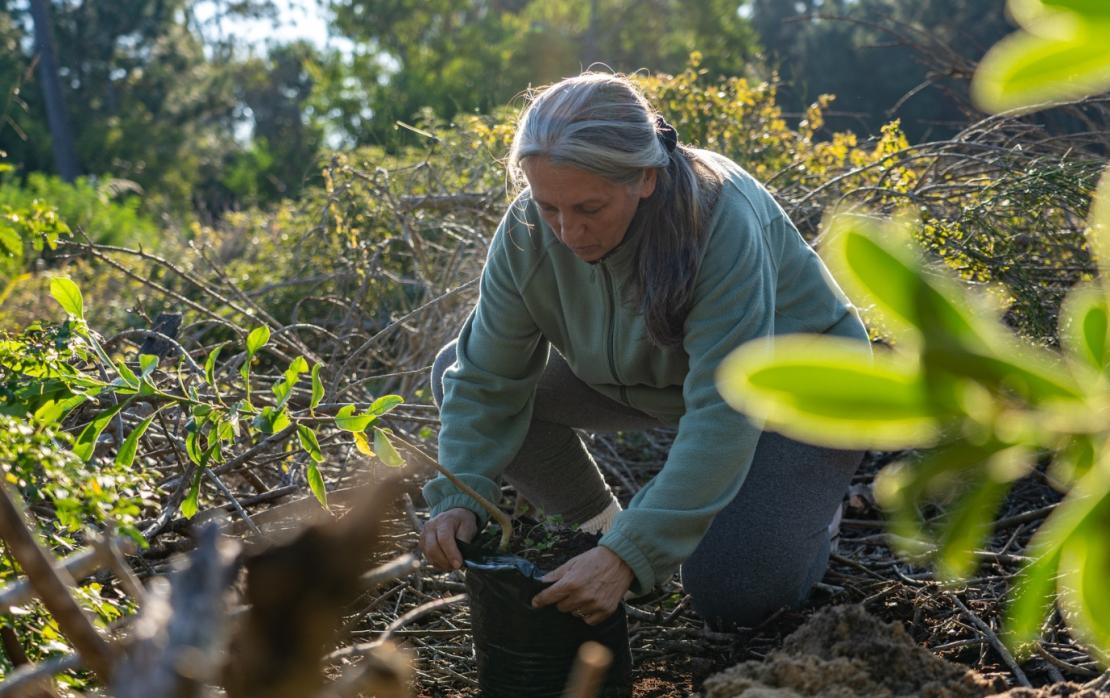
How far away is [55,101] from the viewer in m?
19.5

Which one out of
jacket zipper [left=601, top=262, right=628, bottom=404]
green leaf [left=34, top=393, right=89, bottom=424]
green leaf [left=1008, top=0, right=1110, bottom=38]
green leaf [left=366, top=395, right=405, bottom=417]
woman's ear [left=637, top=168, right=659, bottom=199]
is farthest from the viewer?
jacket zipper [left=601, top=262, right=628, bottom=404]

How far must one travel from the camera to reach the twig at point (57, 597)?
3.47 feet

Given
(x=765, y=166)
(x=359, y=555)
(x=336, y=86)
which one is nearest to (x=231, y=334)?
(x=765, y=166)

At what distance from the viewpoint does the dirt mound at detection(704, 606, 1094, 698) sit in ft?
5.72

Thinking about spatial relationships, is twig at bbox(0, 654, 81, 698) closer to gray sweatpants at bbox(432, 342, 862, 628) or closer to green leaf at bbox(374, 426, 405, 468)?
green leaf at bbox(374, 426, 405, 468)

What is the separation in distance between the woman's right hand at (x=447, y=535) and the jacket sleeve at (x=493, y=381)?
152mm

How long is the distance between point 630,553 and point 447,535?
0.39 metres

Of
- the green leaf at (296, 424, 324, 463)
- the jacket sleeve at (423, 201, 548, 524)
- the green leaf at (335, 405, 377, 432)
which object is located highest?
the green leaf at (335, 405, 377, 432)

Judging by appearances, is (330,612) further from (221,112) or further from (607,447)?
(221,112)

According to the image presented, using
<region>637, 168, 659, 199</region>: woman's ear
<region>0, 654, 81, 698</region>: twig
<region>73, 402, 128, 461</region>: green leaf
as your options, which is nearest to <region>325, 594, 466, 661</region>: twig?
<region>0, 654, 81, 698</region>: twig

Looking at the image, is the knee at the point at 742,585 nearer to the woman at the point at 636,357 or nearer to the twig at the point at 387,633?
the woman at the point at 636,357

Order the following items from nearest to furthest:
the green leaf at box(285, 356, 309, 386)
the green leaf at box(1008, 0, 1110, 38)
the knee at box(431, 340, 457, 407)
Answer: the green leaf at box(1008, 0, 1110, 38) → the green leaf at box(285, 356, 309, 386) → the knee at box(431, 340, 457, 407)

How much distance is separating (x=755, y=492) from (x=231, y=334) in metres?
2.98

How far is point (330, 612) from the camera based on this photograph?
0.89 m
